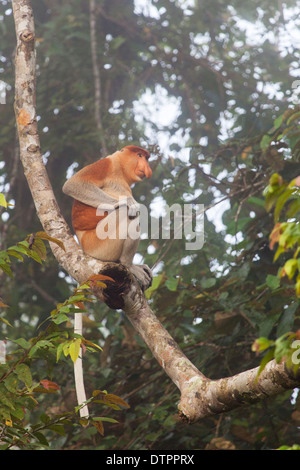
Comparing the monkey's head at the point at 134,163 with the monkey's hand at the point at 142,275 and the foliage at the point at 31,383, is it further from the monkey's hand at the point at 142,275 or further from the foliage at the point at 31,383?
the foliage at the point at 31,383

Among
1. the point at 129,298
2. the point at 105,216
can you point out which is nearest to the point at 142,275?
the point at 105,216

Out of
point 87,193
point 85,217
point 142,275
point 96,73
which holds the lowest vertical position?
point 142,275

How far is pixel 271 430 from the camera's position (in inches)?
105

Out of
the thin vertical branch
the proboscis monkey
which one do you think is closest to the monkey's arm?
the proboscis monkey

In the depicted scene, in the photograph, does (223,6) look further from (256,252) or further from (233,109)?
(256,252)

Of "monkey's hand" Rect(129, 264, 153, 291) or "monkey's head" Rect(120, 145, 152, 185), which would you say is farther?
"monkey's head" Rect(120, 145, 152, 185)

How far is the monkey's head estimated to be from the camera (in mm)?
2744

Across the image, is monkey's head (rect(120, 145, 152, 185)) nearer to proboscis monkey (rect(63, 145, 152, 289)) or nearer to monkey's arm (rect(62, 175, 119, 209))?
proboscis monkey (rect(63, 145, 152, 289))

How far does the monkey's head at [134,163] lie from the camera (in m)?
2.74

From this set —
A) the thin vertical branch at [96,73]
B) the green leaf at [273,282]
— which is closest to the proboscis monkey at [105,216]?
the green leaf at [273,282]

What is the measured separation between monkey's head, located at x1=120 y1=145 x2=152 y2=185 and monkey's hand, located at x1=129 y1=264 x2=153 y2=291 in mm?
466

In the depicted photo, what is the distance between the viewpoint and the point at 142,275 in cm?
256

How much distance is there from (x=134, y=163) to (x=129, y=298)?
107 centimetres

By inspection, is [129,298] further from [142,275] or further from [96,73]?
[96,73]
